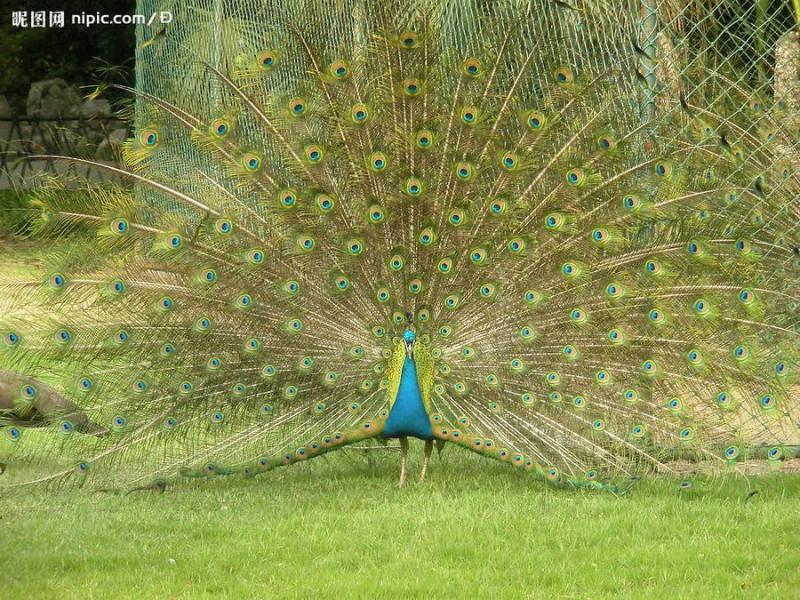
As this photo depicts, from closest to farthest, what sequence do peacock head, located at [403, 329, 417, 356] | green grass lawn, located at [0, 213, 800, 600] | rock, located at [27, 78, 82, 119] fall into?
green grass lawn, located at [0, 213, 800, 600] → peacock head, located at [403, 329, 417, 356] → rock, located at [27, 78, 82, 119]

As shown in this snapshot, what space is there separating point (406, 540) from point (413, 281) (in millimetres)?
1802

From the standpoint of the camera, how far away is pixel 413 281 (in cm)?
686

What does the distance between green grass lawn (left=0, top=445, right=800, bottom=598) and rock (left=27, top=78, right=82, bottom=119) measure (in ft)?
50.8

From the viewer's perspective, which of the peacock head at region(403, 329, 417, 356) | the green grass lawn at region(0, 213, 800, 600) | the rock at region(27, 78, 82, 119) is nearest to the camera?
the green grass lawn at region(0, 213, 800, 600)

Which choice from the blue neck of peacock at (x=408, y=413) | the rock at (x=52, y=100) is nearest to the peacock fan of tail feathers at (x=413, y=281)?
the blue neck of peacock at (x=408, y=413)

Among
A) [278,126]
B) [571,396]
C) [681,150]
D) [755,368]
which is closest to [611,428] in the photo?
[571,396]

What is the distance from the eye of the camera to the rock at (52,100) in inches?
828

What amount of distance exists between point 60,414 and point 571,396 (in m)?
2.76

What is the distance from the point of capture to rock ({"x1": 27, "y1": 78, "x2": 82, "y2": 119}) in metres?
21.0

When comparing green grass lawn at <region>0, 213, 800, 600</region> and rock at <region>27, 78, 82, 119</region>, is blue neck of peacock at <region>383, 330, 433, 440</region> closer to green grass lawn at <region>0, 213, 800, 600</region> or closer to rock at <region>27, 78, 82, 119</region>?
green grass lawn at <region>0, 213, 800, 600</region>

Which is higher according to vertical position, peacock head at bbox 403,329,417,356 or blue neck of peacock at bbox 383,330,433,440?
peacock head at bbox 403,329,417,356

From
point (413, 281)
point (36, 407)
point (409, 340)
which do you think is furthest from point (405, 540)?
point (36, 407)

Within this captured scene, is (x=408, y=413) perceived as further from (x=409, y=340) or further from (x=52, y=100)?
(x=52, y=100)

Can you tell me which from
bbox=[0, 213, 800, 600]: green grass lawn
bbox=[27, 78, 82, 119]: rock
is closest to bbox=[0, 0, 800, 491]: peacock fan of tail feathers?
bbox=[0, 213, 800, 600]: green grass lawn
